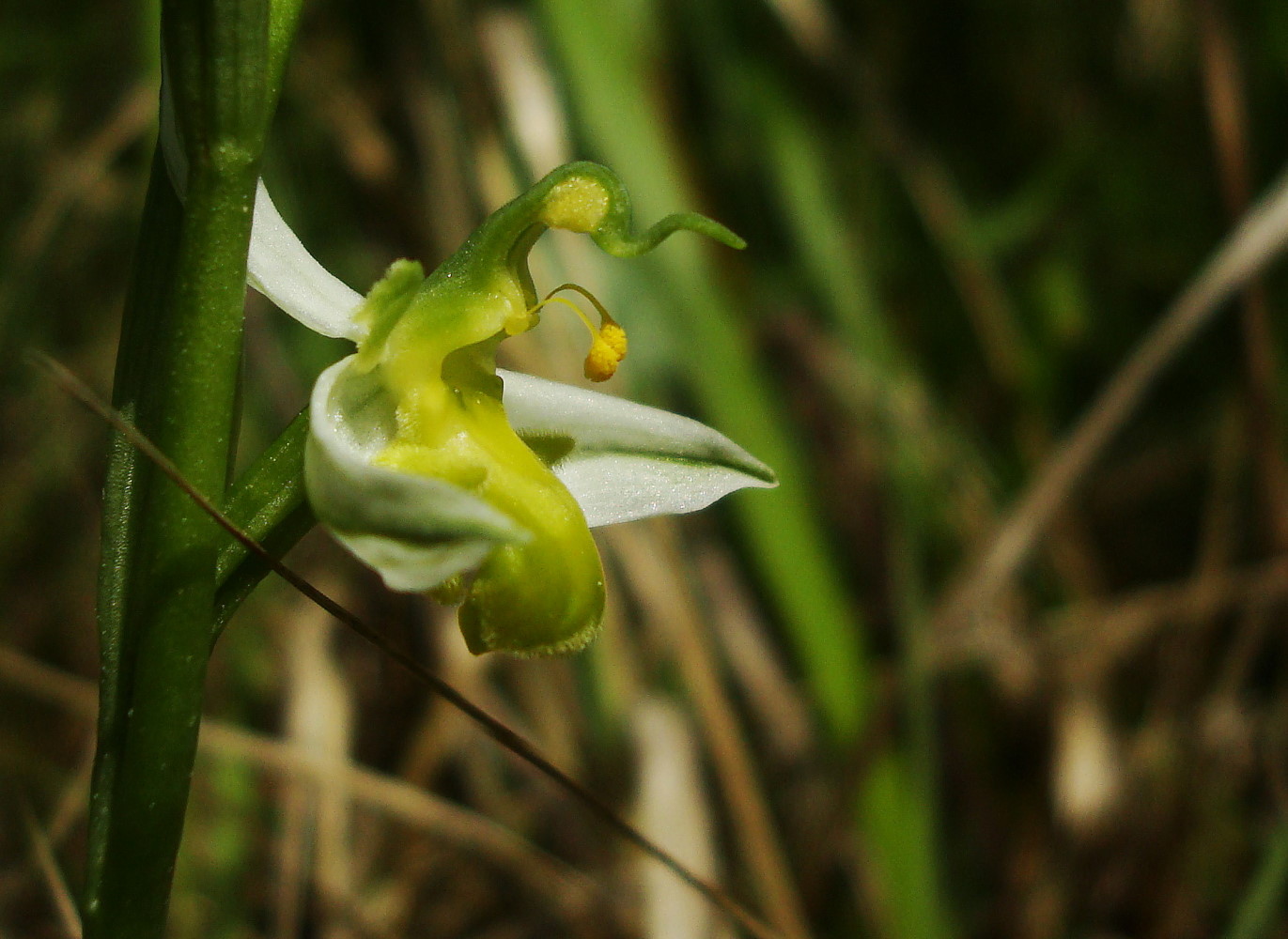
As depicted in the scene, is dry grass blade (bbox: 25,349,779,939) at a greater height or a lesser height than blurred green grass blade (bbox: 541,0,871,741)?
lesser

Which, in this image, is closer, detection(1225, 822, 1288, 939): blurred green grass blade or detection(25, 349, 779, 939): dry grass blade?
detection(25, 349, 779, 939): dry grass blade

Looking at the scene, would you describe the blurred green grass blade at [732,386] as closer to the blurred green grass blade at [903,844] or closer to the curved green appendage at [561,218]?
the blurred green grass blade at [903,844]

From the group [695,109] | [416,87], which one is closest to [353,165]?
[416,87]

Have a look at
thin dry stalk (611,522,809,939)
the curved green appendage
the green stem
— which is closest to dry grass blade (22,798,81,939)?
the green stem

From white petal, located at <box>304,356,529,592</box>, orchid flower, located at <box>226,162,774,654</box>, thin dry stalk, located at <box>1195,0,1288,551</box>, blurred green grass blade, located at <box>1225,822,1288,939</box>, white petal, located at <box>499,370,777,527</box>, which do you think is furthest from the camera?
thin dry stalk, located at <box>1195,0,1288,551</box>

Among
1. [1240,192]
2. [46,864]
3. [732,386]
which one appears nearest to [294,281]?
[46,864]

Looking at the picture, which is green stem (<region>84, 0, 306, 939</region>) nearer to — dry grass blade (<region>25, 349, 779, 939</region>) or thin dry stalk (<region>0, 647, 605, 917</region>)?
dry grass blade (<region>25, 349, 779, 939</region>)

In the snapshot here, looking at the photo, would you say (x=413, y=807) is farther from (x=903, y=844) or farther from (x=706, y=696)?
(x=903, y=844)
